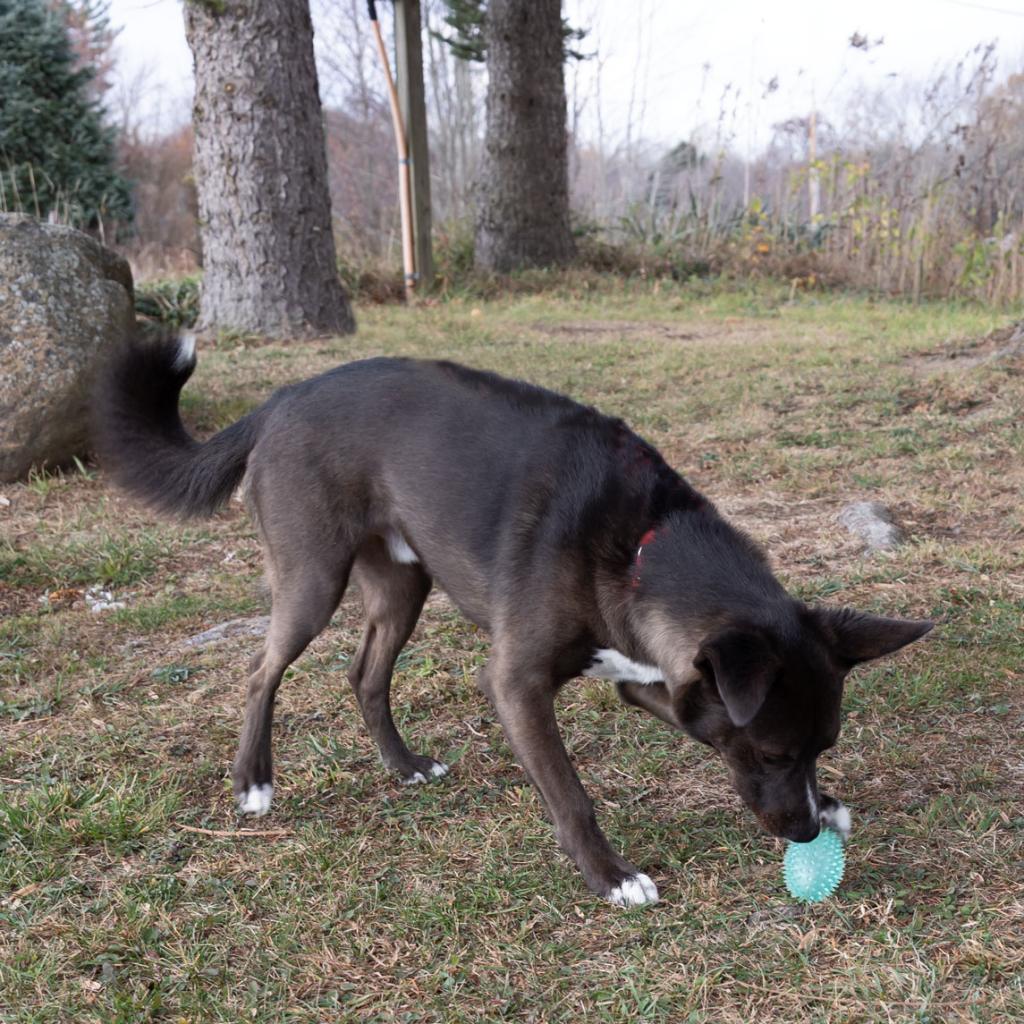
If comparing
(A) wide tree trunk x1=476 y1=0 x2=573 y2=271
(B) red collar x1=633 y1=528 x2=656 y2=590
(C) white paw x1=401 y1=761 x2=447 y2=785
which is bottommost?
(C) white paw x1=401 y1=761 x2=447 y2=785

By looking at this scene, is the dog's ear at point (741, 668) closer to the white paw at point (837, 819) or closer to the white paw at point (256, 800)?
the white paw at point (837, 819)

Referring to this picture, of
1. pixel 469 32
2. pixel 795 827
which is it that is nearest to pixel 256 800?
pixel 795 827

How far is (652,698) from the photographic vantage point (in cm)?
262

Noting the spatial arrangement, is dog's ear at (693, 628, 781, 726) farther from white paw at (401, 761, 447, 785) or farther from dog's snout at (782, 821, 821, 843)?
white paw at (401, 761, 447, 785)

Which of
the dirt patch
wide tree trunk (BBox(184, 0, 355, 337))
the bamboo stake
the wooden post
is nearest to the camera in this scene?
wide tree trunk (BBox(184, 0, 355, 337))

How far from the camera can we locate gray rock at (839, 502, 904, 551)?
14.1ft

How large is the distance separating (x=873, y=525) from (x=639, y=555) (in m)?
2.33

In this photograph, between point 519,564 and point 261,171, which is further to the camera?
point 261,171

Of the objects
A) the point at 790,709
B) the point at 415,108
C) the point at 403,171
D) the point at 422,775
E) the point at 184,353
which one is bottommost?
the point at 422,775

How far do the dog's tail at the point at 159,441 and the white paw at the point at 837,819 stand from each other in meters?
1.76

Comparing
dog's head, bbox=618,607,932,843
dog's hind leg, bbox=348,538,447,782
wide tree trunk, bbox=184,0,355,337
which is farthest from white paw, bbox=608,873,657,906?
wide tree trunk, bbox=184,0,355,337

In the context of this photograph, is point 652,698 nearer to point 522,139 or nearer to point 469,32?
point 522,139

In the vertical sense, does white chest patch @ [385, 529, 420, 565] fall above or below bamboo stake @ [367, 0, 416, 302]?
below

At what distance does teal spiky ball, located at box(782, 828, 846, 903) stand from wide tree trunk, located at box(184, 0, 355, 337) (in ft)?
24.6
